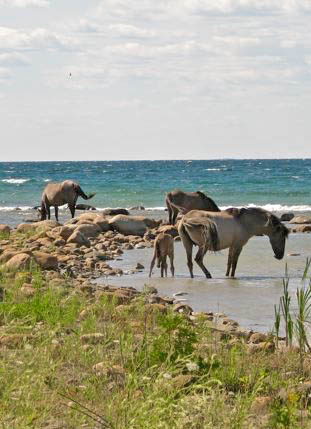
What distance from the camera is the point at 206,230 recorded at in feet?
51.6

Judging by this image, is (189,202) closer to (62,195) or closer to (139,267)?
(62,195)

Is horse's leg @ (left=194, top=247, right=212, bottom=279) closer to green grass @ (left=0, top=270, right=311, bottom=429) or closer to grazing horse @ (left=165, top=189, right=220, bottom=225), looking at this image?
green grass @ (left=0, top=270, right=311, bottom=429)

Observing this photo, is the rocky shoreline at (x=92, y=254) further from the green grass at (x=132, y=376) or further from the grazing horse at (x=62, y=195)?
the grazing horse at (x=62, y=195)

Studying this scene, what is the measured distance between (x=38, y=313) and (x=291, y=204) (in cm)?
3388

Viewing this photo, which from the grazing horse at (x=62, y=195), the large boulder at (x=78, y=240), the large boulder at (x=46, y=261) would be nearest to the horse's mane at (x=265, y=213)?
the large boulder at (x=46, y=261)

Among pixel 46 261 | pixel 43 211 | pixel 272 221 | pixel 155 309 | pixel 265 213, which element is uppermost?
pixel 265 213

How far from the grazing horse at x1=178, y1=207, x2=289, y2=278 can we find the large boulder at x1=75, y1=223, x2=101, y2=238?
5.82 m

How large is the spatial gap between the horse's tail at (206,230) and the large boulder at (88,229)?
19.6ft

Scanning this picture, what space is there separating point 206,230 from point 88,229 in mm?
6613

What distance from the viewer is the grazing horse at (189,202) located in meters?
23.4

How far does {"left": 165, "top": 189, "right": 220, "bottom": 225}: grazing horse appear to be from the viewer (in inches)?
920

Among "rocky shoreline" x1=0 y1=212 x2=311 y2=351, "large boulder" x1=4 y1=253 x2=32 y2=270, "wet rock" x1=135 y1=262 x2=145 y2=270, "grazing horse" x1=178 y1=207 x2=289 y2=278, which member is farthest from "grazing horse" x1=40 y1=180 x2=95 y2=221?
"large boulder" x1=4 y1=253 x2=32 y2=270

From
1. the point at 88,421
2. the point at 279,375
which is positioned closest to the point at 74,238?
the point at 279,375

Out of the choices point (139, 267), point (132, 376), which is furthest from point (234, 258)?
point (132, 376)
